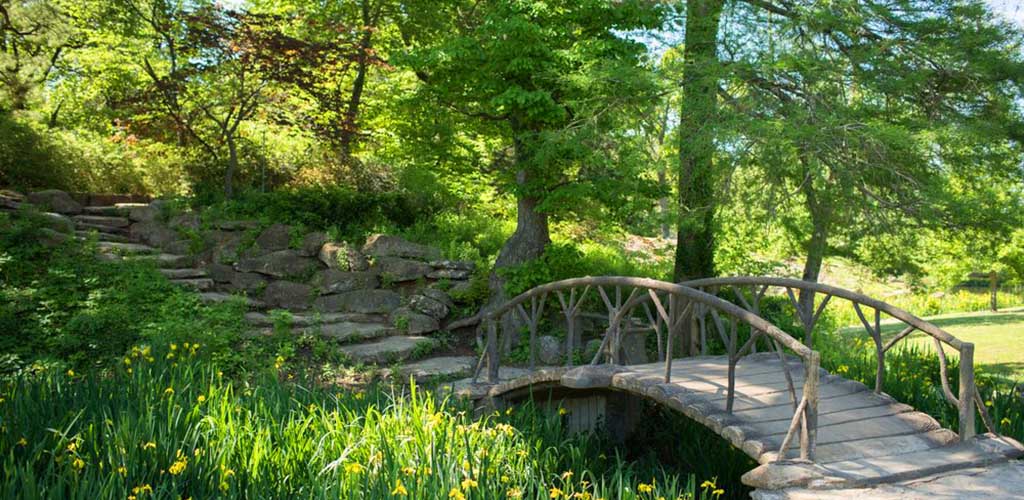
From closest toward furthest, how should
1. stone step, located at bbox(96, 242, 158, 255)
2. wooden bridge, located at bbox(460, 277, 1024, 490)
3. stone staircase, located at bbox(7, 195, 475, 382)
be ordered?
wooden bridge, located at bbox(460, 277, 1024, 490)
stone staircase, located at bbox(7, 195, 475, 382)
stone step, located at bbox(96, 242, 158, 255)

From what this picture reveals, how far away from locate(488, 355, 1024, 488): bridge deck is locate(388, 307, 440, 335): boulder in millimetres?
3120

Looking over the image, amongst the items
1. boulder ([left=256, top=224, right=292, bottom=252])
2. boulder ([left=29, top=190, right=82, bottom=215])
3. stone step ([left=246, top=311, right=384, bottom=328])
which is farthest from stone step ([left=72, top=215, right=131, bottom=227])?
stone step ([left=246, top=311, right=384, bottom=328])

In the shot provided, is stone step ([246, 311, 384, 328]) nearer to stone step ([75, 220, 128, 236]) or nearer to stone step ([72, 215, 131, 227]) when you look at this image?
stone step ([75, 220, 128, 236])

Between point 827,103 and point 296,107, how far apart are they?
8.67m

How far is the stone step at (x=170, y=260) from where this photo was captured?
9859 mm

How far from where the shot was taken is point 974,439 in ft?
15.1

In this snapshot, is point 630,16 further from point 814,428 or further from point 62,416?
point 62,416

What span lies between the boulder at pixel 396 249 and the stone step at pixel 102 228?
3.90 metres

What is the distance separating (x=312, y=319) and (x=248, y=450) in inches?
191

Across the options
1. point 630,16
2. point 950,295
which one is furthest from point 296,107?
point 950,295

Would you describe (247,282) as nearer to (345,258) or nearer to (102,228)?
(345,258)

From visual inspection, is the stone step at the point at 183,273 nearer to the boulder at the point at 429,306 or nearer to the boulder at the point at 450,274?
the boulder at the point at 429,306

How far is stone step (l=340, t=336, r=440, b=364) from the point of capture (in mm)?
8117

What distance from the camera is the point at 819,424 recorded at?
4.84 metres
